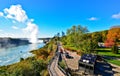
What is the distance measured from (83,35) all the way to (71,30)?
1624 centimetres

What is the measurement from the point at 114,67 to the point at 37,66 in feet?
51.8

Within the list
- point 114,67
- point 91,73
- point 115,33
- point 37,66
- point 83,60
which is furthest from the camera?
point 115,33

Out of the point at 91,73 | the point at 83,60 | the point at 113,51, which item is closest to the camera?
the point at 91,73

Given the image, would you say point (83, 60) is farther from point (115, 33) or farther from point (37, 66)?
point (115, 33)

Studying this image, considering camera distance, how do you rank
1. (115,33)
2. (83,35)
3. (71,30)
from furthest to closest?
(71,30) < (83,35) < (115,33)

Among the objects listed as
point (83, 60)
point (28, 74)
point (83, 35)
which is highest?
point (83, 35)

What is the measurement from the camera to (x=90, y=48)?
140ft

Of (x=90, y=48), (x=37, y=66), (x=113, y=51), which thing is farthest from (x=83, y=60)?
(x=113, y=51)

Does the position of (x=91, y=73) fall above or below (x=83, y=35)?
below

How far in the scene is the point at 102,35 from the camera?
8488 centimetres

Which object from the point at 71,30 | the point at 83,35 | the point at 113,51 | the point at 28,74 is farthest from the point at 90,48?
the point at 71,30

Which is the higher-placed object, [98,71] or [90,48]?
[90,48]

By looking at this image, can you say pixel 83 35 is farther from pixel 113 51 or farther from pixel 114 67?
pixel 114 67

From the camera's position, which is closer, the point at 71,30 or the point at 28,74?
the point at 28,74
